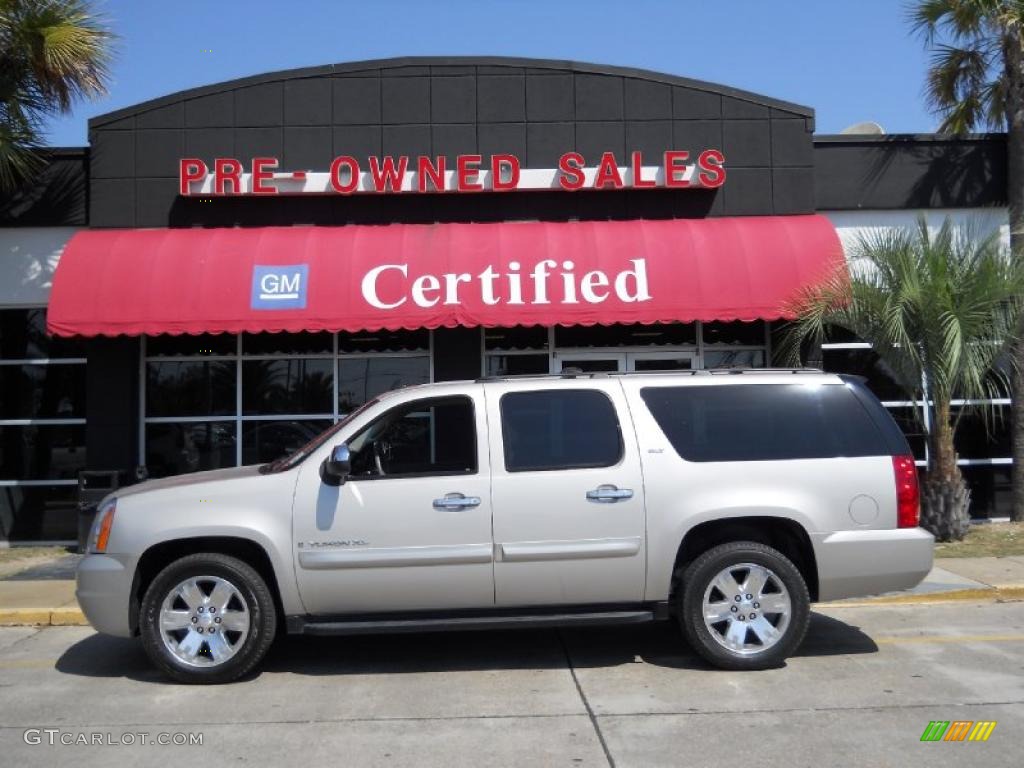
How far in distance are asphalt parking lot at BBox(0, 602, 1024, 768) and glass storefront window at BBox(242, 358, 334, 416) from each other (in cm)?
528

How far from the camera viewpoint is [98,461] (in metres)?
12.4

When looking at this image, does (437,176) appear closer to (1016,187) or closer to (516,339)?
(516,339)

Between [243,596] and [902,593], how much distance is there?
584 centimetres

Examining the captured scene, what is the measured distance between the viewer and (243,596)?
20.8 ft

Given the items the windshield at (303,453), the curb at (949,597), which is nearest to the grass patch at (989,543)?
the curb at (949,597)

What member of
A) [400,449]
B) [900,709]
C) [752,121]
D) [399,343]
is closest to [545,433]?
[400,449]

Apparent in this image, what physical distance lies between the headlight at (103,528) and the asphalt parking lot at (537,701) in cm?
93

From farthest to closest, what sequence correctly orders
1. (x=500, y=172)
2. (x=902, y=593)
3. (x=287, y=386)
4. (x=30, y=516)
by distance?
(x=287, y=386) → (x=30, y=516) → (x=500, y=172) → (x=902, y=593)

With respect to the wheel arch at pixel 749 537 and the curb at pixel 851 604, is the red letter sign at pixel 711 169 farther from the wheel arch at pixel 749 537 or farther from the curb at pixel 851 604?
the wheel arch at pixel 749 537

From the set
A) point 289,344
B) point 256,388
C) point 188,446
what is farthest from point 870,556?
point 188,446

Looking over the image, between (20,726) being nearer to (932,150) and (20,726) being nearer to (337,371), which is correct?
(337,371)

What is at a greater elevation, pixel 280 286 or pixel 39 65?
pixel 39 65

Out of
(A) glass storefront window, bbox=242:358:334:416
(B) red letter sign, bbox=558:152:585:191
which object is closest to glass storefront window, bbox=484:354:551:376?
(A) glass storefront window, bbox=242:358:334:416

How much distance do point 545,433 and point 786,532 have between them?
1.82 meters
